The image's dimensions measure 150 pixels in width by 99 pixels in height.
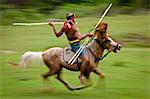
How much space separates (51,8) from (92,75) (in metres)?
9.79

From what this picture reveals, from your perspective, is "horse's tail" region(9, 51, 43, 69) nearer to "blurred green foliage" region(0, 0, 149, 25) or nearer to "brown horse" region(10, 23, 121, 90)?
"brown horse" region(10, 23, 121, 90)

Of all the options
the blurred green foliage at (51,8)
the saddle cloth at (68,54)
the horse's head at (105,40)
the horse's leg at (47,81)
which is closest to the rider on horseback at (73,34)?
the saddle cloth at (68,54)

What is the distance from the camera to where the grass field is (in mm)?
8867

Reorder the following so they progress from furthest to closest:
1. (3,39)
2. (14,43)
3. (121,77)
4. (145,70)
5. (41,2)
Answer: (41,2) < (3,39) < (14,43) < (145,70) < (121,77)

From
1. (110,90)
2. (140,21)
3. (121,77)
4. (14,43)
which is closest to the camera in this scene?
(110,90)

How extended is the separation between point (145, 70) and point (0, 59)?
3580mm

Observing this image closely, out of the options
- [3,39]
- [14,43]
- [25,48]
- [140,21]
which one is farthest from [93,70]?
[140,21]

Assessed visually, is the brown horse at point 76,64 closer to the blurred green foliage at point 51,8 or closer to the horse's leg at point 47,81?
the horse's leg at point 47,81

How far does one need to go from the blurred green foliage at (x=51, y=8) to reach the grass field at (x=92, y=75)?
1.69 feet

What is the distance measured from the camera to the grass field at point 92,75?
8867 mm

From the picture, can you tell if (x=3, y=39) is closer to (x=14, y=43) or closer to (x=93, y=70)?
(x=14, y=43)

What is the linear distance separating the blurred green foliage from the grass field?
52 cm

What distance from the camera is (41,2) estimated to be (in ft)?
66.3

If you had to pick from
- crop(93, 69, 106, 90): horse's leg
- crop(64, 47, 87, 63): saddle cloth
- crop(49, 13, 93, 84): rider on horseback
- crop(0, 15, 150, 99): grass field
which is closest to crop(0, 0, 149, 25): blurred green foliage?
crop(0, 15, 150, 99): grass field
